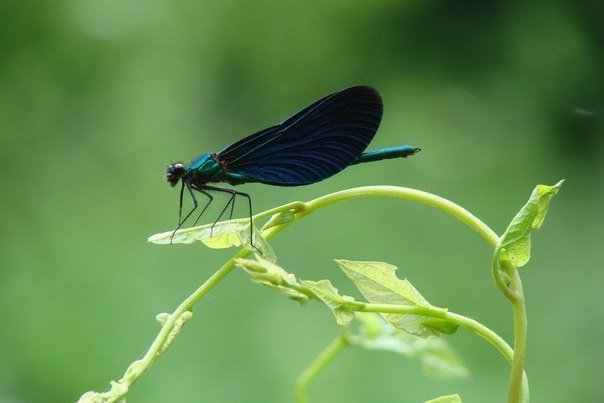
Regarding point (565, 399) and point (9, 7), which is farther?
point (9, 7)

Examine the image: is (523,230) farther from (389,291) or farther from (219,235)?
(219,235)

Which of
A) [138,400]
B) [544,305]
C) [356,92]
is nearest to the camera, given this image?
[356,92]

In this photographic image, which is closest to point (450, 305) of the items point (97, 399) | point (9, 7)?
point (97, 399)

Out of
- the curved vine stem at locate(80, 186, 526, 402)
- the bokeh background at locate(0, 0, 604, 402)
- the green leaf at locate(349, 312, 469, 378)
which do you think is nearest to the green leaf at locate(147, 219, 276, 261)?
the curved vine stem at locate(80, 186, 526, 402)

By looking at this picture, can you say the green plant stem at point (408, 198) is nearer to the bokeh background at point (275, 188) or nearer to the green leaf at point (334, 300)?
the green leaf at point (334, 300)

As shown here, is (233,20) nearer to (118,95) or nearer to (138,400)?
(118,95)

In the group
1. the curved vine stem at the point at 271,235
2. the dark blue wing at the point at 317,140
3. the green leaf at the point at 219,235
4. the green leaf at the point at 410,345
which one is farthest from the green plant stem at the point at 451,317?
the green leaf at the point at 410,345

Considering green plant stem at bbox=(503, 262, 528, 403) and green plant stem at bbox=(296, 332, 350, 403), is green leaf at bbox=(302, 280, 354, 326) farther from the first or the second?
green plant stem at bbox=(296, 332, 350, 403)

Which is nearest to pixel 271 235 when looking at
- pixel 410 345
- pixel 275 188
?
pixel 410 345
